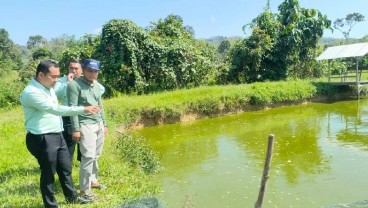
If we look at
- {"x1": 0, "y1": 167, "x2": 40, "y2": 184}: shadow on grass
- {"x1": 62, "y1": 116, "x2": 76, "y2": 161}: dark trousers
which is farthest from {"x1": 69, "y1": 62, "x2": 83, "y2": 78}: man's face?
{"x1": 0, "y1": 167, "x2": 40, "y2": 184}: shadow on grass

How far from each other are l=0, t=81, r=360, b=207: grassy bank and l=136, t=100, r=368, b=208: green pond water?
19.1 inches

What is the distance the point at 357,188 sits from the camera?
558cm

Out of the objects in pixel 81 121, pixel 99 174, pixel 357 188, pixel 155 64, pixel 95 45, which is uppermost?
pixel 95 45

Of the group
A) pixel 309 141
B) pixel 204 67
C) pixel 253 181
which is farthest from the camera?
pixel 204 67

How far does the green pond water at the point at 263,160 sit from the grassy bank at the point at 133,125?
48 cm

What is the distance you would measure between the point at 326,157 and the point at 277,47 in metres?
13.1

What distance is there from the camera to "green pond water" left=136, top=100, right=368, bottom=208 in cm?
534

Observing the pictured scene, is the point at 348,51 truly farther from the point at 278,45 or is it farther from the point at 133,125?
the point at 133,125

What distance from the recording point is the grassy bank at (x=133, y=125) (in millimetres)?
4496

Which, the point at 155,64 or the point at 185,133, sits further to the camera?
the point at 155,64

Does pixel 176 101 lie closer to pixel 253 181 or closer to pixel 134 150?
pixel 134 150

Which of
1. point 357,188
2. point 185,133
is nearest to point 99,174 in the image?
point 357,188

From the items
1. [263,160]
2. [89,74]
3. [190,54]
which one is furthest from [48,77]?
[190,54]

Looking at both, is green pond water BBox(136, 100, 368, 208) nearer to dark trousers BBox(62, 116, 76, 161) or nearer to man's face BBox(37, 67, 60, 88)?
dark trousers BBox(62, 116, 76, 161)
